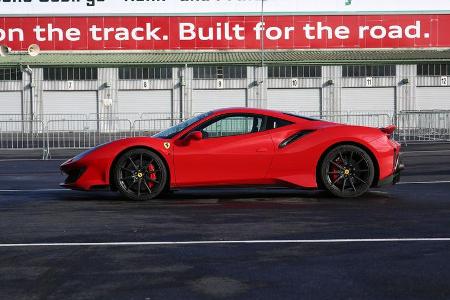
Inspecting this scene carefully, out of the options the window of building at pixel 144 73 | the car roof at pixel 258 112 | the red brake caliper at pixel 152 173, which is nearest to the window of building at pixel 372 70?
the window of building at pixel 144 73

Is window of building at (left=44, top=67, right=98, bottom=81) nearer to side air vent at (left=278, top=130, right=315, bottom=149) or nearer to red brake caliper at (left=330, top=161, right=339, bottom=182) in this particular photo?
side air vent at (left=278, top=130, right=315, bottom=149)

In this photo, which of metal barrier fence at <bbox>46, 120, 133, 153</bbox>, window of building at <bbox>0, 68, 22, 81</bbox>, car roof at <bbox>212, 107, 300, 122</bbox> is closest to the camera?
car roof at <bbox>212, 107, 300, 122</bbox>

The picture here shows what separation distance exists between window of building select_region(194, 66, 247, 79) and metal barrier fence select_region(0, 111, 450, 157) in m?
17.0

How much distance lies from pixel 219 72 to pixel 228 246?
36.3m

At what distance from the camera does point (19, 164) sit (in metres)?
16.9

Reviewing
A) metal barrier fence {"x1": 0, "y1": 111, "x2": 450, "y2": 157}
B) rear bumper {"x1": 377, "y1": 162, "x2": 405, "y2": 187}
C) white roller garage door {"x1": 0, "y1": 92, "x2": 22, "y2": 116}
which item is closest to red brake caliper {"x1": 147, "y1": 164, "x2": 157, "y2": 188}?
rear bumper {"x1": 377, "y1": 162, "x2": 405, "y2": 187}

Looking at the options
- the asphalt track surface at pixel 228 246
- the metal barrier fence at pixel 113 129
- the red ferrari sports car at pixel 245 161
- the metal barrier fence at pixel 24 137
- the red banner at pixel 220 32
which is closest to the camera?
the asphalt track surface at pixel 228 246

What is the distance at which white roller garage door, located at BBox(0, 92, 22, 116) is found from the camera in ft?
139

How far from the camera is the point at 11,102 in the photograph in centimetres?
4238

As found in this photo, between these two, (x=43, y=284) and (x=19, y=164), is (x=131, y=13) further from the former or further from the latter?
(x=43, y=284)

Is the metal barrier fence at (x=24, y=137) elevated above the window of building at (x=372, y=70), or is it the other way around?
the window of building at (x=372, y=70)

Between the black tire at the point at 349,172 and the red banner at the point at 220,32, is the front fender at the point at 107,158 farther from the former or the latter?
the red banner at the point at 220,32

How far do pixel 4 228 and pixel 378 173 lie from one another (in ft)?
15.2

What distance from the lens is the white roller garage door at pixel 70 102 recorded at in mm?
42219
